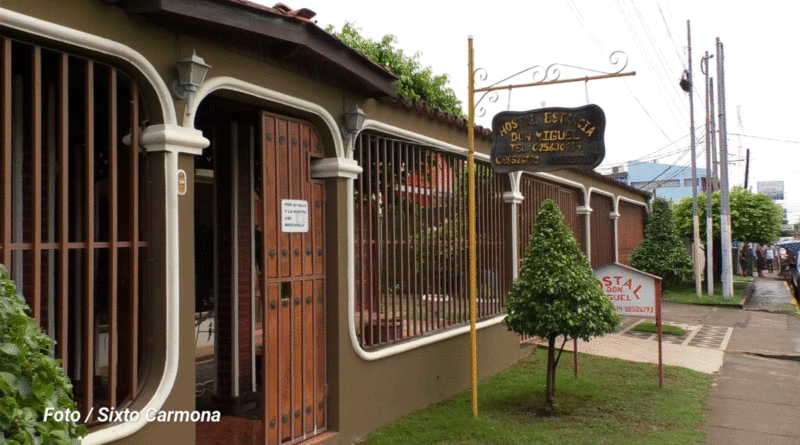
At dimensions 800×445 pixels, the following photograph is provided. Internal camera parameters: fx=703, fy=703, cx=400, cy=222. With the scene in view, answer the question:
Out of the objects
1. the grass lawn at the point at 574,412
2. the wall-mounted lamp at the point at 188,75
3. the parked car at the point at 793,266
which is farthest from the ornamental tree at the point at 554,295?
the parked car at the point at 793,266

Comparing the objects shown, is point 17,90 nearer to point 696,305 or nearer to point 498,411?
point 498,411

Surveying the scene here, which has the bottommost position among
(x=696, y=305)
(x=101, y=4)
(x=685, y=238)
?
(x=696, y=305)

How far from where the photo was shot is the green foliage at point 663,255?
18172mm

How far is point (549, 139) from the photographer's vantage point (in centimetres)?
670

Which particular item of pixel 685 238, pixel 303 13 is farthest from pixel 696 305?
pixel 303 13

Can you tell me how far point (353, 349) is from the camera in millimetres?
5816

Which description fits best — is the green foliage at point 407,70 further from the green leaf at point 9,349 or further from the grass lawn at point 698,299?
the green leaf at point 9,349

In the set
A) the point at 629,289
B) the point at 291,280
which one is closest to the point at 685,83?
the point at 629,289

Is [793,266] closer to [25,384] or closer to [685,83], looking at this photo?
[685,83]

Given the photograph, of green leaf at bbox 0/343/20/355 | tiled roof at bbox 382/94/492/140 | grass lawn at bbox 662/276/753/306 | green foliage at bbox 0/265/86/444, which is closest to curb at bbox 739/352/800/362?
tiled roof at bbox 382/94/492/140

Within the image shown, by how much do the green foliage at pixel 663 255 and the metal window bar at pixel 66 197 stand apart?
15.6 metres

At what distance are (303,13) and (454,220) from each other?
354 centimetres

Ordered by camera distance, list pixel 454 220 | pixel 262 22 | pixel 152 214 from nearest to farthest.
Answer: pixel 152 214
pixel 262 22
pixel 454 220

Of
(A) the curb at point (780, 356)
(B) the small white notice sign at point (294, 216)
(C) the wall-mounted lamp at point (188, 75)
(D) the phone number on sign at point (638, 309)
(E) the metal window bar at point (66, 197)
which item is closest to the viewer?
(E) the metal window bar at point (66, 197)
